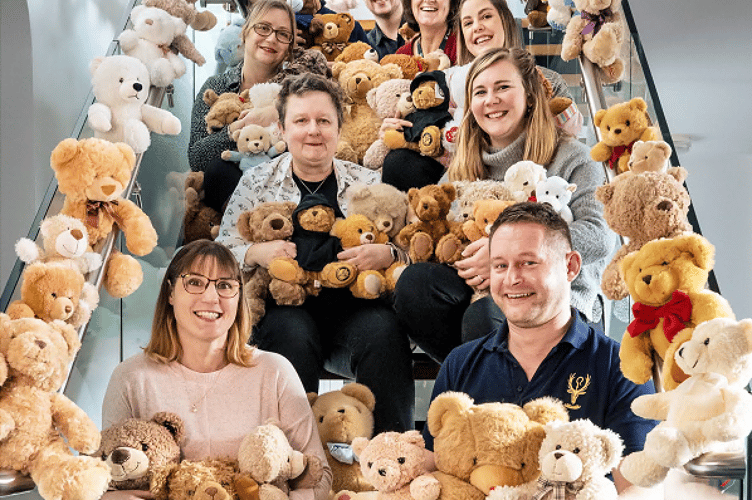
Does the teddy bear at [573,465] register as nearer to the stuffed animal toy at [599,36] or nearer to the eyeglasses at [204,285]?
the eyeglasses at [204,285]

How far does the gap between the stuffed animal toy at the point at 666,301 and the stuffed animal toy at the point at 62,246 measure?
1.40 meters

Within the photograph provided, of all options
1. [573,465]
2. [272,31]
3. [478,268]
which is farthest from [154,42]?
[573,465]

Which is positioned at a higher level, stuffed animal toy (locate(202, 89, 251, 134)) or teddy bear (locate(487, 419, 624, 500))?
stuffed animal toy (locate(202, 89, 251, 134))

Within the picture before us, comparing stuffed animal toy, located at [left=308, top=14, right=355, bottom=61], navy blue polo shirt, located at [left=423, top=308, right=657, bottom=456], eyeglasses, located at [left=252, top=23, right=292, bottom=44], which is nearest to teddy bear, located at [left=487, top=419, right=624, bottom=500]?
navy blue polo shirt, located at [left=423, top=308, right=657, bottom=456]

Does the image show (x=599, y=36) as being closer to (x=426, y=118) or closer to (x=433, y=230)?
(x=426, y=118)

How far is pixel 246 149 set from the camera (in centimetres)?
385

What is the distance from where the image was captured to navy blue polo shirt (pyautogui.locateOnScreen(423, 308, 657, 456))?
237cm

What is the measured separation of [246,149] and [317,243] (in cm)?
77

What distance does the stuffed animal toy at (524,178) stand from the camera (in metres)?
3.08

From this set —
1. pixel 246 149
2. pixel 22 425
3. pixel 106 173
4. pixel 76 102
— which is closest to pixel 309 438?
pixel 22 425

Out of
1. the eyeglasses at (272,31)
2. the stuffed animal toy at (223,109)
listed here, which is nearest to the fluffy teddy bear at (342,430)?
the stuffed animal toy at (223,109)

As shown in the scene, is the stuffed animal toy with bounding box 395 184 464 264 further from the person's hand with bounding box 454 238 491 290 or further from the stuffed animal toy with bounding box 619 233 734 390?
the stuffed animal toy with bounding box 619 233 734 390

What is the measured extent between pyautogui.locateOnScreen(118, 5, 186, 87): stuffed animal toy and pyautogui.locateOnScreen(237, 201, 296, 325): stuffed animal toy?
0.64 meters

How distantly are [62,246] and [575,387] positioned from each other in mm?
1351
